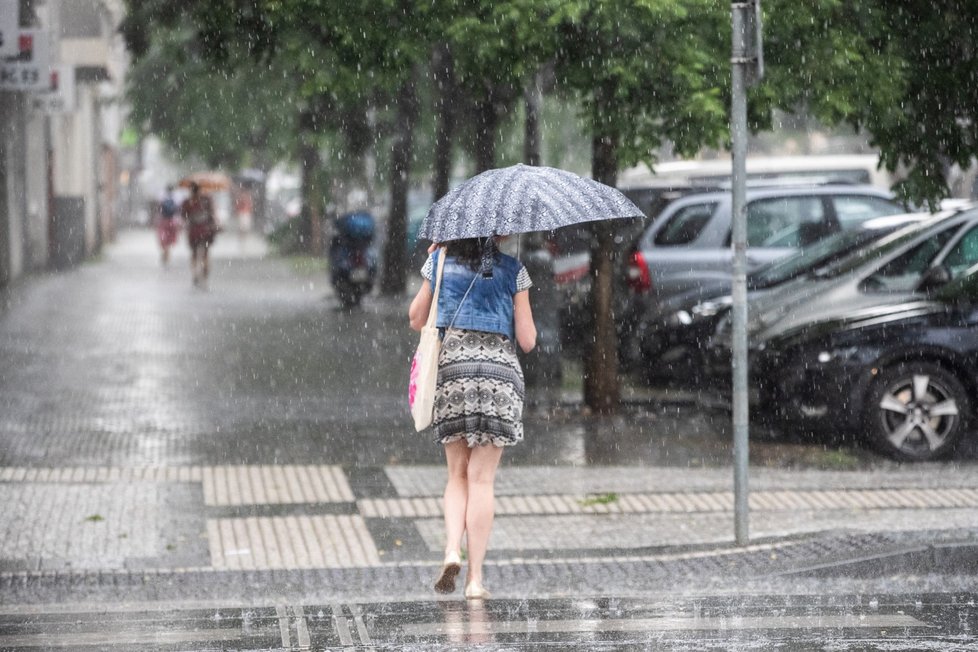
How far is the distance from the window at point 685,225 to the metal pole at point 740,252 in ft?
25.3

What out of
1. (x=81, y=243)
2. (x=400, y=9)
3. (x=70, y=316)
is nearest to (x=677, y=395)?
(x=400, y=9)

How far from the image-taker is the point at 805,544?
8.23 m

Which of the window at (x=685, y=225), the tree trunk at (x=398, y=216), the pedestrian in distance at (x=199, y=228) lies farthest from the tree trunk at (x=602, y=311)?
the pedestrian in distance at (x=199, y=228)

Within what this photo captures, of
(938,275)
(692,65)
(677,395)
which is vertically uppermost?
(692,65)

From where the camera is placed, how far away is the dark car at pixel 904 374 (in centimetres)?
1127

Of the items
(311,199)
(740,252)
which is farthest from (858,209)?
(311,199)

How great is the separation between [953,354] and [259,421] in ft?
16.3

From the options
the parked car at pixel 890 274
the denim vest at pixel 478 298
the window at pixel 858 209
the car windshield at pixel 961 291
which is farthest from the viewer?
the window at pixel 858 209

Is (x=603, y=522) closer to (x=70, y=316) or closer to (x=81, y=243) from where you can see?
(x=70, y=316)

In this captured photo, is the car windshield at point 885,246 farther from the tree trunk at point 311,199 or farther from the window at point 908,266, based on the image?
the tree trunk at point 311,199

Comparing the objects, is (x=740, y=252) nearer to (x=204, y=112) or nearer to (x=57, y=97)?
(x=57, y=97)

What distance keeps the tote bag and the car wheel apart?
16.7 feet

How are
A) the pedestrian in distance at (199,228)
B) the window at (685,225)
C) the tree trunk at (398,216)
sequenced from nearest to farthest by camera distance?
the window at (685,225), the tree trunk at (398,216), the pedestrian in distance at (199,228)

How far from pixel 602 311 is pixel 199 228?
54.8ft
